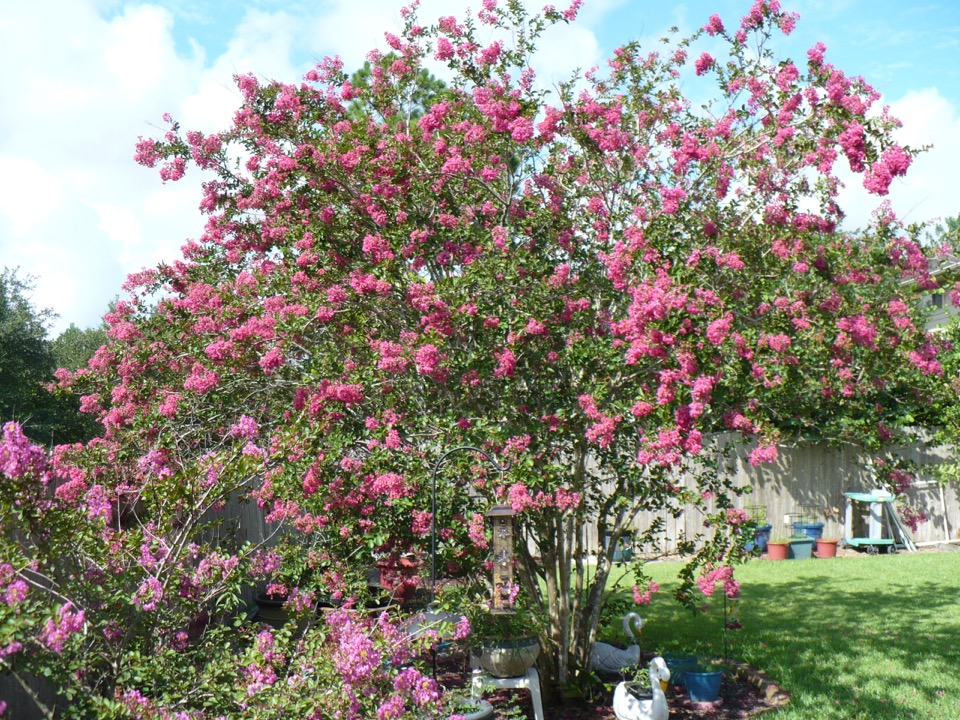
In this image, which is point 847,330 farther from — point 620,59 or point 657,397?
point 620,59

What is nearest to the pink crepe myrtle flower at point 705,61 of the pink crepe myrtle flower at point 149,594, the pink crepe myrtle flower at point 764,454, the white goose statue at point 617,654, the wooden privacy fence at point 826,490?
the pink crepe myrtle flower at point 764,454

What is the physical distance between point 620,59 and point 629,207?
4.27 ft

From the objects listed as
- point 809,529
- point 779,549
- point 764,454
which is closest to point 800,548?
point 779,549

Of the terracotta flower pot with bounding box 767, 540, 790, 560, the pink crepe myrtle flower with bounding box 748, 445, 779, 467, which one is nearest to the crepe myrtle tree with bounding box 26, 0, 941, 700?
the pink crepe myrtle flower with bounding box 748, 445, 779, 467

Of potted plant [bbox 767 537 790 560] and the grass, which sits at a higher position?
potted plant [bbox 767 537 790 560]

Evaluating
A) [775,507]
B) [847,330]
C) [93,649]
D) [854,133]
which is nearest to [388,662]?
[93,649]

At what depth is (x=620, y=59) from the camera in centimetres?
691

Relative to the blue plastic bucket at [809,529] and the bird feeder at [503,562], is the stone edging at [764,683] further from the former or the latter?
the blue plastic bucket at [809,529]

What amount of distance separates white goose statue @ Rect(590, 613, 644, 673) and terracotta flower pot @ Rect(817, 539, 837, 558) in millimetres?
7484

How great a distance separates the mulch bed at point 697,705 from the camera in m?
6.16

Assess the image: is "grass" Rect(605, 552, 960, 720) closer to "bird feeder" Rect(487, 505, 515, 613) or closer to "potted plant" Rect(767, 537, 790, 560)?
"potted plant" Rect(767, 537, 790, 560)

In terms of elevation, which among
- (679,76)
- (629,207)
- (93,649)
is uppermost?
(679,76)

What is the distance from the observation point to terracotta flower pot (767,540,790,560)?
42.7 feet

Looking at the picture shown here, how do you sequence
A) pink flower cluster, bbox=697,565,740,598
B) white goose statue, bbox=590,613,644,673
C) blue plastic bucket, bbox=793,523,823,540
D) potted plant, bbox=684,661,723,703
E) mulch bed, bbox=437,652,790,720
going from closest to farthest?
pink flower cluster, bbox=697,565,740,598 < mulch bed, bbox=437,652,790,720 < potted plant, bbox=684,661,723,703 < white goose statue, bbox=590,613,644,673 < blue plastic bucket, bbox=793,523,823,540
